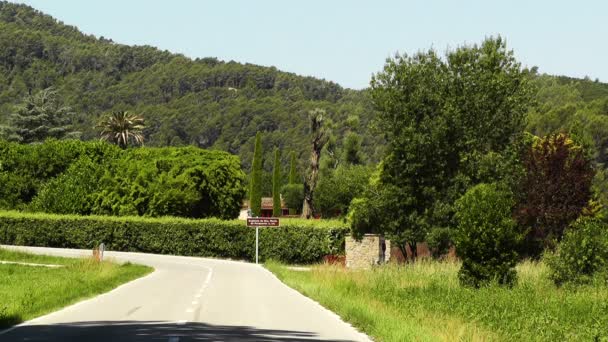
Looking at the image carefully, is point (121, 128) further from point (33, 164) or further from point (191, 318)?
point (191, 318)

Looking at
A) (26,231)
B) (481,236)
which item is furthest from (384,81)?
(26,231)

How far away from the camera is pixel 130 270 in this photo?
3909 centimetres

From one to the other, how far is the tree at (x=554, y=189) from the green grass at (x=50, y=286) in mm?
18298

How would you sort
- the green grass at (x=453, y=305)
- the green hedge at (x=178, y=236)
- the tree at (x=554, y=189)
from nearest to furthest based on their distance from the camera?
the green grass at (x=453, y=305)
the tree at (x=554, y=189)
the green hedge at (x=178, y=236)

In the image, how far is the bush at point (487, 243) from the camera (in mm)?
26891

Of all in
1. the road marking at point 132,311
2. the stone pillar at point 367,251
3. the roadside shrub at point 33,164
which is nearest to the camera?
the road marking at point 132,311

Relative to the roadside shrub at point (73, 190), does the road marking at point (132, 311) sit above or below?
below

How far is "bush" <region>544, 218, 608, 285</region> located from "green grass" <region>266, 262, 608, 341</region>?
65 cm

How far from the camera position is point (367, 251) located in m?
52.1

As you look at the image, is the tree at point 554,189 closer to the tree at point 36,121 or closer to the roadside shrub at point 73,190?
the roadside shrub at point 73,190

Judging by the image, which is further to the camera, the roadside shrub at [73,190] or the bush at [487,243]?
the roadside shrub at [73,190]

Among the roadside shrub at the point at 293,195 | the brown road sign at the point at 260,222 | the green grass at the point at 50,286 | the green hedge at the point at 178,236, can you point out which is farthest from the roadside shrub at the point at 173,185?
the roadside shrub at the point at 293,195

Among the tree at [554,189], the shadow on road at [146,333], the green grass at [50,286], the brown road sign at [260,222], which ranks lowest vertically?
the green grass at [50,286]

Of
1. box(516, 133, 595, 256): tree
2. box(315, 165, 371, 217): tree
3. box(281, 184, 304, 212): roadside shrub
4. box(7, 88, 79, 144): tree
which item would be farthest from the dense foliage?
box(281, 184, 304, 212): roadside shrub
